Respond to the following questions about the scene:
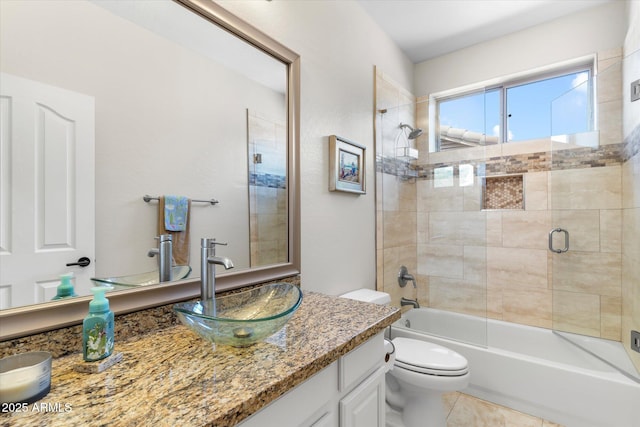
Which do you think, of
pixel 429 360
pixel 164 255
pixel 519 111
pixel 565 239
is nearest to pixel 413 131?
pixel 519 111

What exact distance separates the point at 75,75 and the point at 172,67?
30cm

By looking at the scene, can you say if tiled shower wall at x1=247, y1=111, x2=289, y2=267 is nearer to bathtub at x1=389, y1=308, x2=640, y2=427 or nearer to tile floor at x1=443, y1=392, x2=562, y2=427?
bathtub at x1=389, y1=308, x2=640, y2=427

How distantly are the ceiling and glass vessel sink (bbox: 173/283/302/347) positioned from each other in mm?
2107

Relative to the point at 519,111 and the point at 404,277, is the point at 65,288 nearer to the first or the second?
the point at 404,277

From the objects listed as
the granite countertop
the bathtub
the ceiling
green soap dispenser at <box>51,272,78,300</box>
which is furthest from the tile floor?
the ceiling

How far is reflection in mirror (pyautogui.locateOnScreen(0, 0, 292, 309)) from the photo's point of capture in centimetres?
76

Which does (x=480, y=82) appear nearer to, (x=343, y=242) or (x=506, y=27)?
(x=506, y=27)

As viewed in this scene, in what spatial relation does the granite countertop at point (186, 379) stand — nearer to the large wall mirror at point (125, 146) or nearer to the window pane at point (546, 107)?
the large wall mirror at point (125, 146)

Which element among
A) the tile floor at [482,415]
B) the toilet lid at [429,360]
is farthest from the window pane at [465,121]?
the tile floor at [482,415]

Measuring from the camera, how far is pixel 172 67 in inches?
42.2

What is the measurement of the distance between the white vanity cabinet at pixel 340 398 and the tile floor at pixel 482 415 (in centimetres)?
111

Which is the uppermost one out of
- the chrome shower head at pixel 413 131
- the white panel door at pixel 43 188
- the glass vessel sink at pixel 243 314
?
the chrome shower head at pixel 413 131

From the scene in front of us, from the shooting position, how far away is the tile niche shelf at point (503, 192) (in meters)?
2.60

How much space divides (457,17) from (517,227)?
172 centimetres
